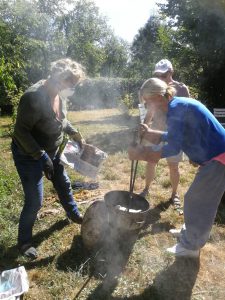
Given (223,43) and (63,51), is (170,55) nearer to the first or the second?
(223,43)

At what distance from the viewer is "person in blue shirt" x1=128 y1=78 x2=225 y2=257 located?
264 centimetres

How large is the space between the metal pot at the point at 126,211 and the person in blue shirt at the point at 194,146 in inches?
17.9

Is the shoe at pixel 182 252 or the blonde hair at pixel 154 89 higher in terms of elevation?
the blonde hair at pixel 154 89

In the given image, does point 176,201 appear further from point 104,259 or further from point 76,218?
point 104,259

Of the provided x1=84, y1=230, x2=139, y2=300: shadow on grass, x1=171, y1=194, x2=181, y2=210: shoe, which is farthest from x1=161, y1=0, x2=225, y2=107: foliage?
x1=84, y1=230, x2=139, y2=300: shadow on grass

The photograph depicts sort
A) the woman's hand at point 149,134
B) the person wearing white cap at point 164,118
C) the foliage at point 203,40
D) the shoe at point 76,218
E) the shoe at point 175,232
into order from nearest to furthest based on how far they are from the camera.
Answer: the woman's hand at point 149,134 → the shoe at point 175,232 → the shoe at point 76,218 → the person wearing white cap at point 164,118 → the foliage at point 203,40

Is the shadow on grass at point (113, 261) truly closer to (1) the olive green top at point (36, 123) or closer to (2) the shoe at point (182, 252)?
(2) the shoe at point (182, 252)

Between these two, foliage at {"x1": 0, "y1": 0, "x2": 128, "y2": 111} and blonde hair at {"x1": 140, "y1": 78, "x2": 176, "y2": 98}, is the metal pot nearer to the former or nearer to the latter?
blonde hair at {"x1": 140, "y1": 78, "x2": 176, "y2": 98}

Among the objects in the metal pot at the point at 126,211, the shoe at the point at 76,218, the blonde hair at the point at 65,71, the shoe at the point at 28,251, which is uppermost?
the blonde hair at the point at 65,71

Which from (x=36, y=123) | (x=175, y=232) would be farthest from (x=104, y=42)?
(x=36, y=123)

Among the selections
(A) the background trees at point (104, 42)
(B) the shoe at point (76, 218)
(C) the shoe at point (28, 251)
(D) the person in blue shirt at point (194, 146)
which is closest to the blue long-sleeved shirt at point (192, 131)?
(D) the person in blue shirt at point (194, 146)

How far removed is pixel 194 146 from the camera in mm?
2758

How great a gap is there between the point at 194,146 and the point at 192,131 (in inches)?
5.9

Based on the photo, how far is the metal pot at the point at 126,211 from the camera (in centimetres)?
309
